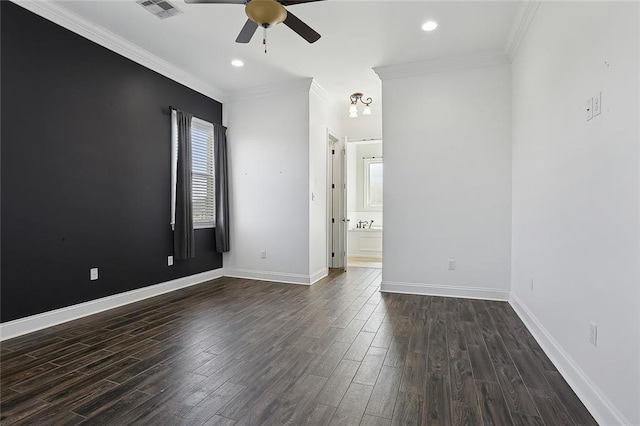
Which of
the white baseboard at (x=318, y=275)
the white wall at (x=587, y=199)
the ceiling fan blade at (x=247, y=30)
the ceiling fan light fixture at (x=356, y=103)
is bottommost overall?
the white baseboard at (x=318, y=275)

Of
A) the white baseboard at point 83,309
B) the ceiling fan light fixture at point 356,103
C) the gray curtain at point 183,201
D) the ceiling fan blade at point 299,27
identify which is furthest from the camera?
the ceiling fan light fixture at point 356,103

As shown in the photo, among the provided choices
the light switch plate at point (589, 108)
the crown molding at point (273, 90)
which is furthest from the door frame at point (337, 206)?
the light switch plate at point (589, 108)

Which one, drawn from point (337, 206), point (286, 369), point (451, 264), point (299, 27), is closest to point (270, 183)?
point (337, 206)

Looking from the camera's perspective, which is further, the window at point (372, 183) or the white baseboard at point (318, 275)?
the window at point (372, 183)

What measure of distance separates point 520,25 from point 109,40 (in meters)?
4.21

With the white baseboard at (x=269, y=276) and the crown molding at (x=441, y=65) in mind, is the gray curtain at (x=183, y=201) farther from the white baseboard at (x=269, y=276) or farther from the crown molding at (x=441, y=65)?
the crown molding at (x=441, y=65)

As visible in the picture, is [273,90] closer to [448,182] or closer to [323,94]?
[323,94]

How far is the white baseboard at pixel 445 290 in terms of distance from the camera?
3977 millimetres

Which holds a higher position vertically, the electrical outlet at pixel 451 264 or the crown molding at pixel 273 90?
the crown molding at pixel 273 90

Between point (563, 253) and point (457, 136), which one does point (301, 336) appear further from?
point (457, 136)

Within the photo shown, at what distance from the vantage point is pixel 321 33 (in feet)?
11.5

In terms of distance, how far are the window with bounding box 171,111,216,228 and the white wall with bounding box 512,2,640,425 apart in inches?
161

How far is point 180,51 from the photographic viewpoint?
3.93 meters

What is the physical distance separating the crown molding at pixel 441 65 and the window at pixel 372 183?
4.15 metres
